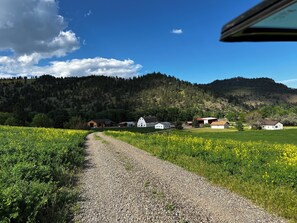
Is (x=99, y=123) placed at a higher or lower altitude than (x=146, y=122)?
higher

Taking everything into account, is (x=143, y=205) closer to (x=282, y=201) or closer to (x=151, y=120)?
(x=282, y=201)

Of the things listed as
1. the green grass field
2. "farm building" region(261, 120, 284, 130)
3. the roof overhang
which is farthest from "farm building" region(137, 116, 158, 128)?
the roof overhang

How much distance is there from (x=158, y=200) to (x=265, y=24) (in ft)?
31.9

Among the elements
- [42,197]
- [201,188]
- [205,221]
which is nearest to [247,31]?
[205,221]

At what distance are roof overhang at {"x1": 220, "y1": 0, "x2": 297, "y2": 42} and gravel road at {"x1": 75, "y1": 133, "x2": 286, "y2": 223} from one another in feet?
25.0

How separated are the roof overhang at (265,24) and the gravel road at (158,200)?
7608mm

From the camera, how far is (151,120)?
163 meters

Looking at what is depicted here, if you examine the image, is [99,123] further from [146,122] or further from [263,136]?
[263,136]

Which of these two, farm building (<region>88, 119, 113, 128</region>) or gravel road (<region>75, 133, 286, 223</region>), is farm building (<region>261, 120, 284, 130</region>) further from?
gravel road (<region>75, 133, 286, 223</region>)

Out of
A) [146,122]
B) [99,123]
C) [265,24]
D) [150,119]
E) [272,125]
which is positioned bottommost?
[272,125]

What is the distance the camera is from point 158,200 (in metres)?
10.8

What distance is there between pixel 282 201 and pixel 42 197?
799 centimetres

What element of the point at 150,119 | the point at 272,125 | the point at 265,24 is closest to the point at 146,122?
the point at 150,119

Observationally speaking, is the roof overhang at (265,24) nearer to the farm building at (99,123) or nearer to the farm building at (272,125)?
the farm building at (272,125)
